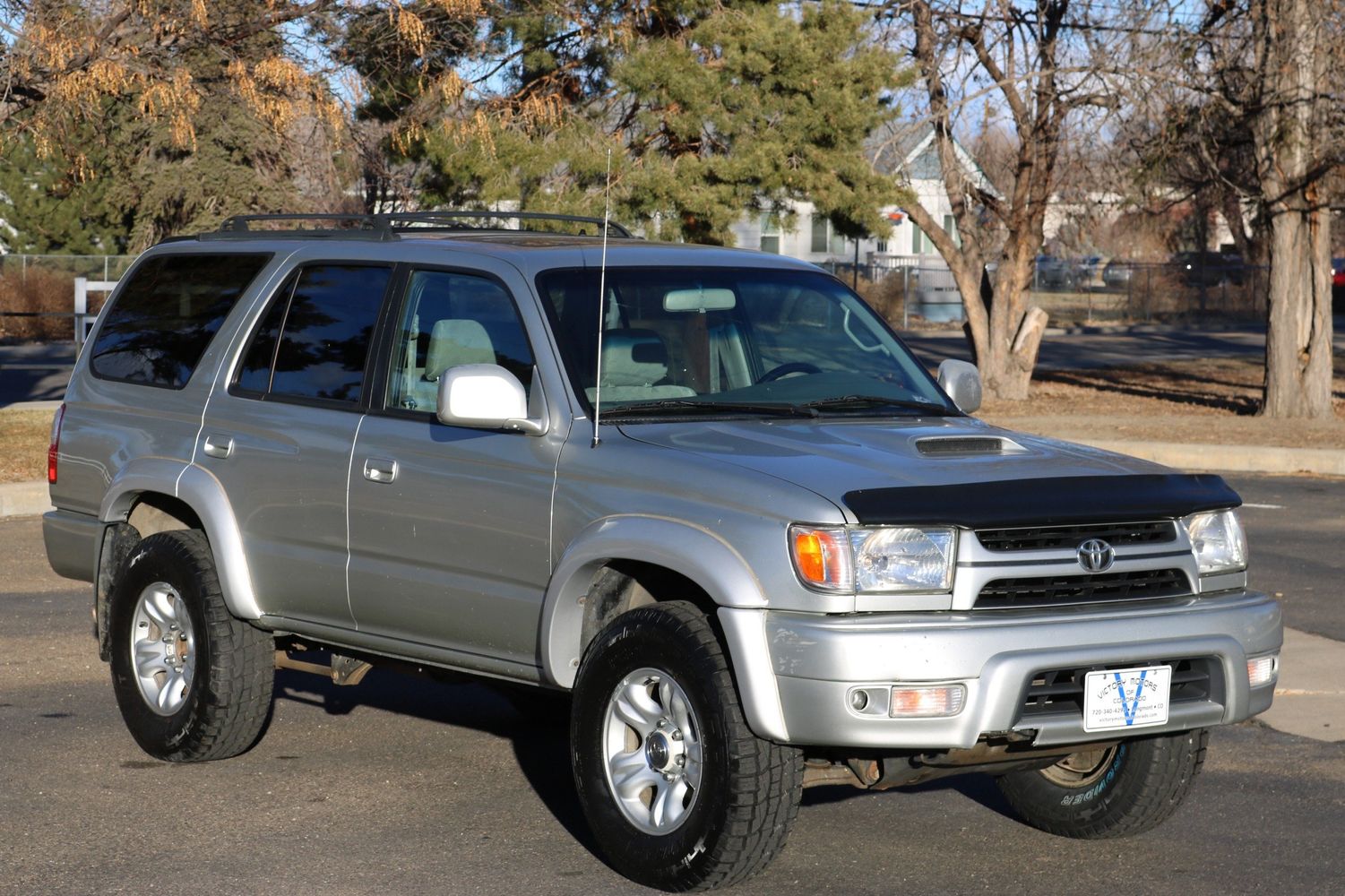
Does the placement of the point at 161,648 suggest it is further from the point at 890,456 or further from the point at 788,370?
the point at 890,456

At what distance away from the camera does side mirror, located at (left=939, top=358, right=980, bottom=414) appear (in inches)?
257

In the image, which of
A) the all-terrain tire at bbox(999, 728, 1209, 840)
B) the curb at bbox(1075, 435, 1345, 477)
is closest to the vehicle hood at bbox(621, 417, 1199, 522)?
the all-terrain tire at bbox(999, 728, 1209, 840)

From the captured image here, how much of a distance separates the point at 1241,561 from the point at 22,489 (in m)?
10.9

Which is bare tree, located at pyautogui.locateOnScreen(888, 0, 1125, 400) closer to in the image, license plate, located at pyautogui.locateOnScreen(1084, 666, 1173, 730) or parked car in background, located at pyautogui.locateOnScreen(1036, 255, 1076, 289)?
license plate, located at pyautogui.locateOnScreen(1084, 666, 1173, 730)

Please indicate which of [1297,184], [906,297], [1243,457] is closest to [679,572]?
[1243,457]

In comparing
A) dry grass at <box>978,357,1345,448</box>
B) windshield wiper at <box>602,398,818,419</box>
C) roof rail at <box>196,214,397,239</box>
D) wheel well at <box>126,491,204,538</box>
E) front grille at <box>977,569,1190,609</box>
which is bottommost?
dry grass at <box>978,357,1345,448</box>

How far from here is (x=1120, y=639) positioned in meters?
4.97

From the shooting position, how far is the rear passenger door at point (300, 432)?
20.6 ft

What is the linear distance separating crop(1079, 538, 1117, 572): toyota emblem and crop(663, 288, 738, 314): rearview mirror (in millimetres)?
1763

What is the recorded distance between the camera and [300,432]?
6.40 metres

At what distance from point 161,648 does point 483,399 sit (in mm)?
2137

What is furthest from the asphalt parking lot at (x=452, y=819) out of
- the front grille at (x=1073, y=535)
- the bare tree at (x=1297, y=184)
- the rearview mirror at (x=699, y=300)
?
the bare tree at (x=1297, y=184)

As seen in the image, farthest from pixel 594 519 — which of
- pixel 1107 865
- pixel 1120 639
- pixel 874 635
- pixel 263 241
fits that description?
pixel 263 241

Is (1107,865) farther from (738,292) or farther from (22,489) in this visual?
(22,489)
